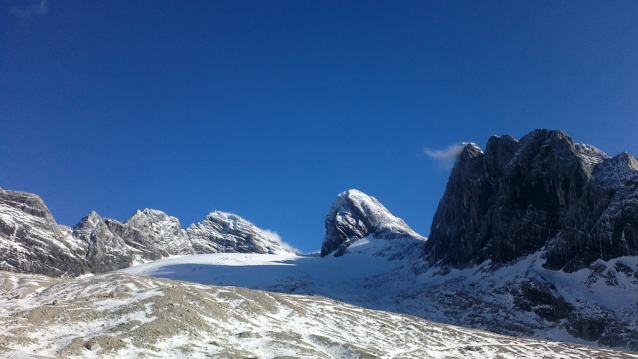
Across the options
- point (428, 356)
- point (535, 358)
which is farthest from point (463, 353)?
point (535, 358)

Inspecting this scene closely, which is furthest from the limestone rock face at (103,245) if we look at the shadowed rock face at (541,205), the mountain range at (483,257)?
the shadowed rock face at (541,205)

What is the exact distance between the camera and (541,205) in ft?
305

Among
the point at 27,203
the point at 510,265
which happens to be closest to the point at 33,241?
the point at 27,203

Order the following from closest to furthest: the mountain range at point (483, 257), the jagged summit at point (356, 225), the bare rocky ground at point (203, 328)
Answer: the bare rocky ground at point (203, 328), the mountain range at point (483, 257), the jagged summit at point (356, 225)

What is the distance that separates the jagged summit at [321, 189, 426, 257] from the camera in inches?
6895

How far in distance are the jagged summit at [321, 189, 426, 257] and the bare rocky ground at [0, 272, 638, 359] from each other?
360 ft

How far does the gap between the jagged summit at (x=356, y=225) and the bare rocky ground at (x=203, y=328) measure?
360 feet

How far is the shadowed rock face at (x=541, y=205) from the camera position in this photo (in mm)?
78706

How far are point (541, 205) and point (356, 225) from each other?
9932 centimetres

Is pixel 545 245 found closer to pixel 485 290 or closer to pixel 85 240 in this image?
pixel 485 290

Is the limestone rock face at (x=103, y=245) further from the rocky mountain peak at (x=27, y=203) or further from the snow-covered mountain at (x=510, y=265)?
the rocky mountain peak at (x=27, y=203)

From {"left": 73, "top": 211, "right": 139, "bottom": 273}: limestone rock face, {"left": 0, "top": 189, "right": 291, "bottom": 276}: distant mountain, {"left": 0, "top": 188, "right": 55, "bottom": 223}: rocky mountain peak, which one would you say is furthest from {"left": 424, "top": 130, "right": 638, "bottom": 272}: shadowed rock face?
Answer: {"left": 0, "top": 188, "right": 55, "bottom": 223}: rocky mountain peak

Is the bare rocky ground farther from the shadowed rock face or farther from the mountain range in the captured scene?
the shadowed rock face

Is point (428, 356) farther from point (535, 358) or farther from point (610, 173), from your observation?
point (610, 173)
